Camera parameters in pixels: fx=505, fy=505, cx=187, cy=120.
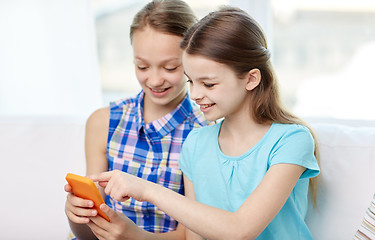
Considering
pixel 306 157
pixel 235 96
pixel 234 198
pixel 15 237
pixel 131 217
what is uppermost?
pixel 235 96

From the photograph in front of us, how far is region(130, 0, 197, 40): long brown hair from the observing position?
1605 mm

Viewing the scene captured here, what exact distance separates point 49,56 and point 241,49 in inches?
60.7

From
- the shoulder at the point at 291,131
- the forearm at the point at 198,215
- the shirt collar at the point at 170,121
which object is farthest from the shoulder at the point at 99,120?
the shoulder at the point at 291,131

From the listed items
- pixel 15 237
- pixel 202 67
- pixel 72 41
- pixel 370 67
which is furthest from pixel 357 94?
pixel 15 237

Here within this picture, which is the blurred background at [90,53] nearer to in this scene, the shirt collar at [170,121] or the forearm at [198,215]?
the shirt collar at [170,121]

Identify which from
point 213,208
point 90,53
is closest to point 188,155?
point 213,208

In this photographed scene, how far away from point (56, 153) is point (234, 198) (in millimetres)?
854

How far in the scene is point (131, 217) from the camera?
5.72 feet

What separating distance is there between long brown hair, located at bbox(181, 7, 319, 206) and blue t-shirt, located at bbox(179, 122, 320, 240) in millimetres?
66

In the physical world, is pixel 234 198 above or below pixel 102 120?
below

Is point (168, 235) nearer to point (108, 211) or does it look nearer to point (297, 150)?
point (108, 211)

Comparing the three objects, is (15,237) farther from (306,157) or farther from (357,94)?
(357,94)

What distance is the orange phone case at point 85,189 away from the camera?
1.34m

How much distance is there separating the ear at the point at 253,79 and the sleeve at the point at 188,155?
291 mm
